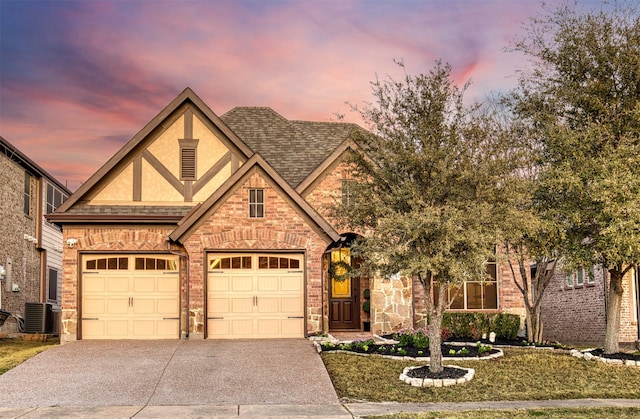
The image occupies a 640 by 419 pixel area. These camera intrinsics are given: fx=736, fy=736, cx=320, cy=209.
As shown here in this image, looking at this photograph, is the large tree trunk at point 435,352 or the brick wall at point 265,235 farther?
the brick wall at point 265,235

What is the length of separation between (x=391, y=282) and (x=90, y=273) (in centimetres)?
869

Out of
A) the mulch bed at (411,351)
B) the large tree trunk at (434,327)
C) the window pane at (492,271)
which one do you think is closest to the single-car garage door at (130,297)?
the mulch bed at (411,351)

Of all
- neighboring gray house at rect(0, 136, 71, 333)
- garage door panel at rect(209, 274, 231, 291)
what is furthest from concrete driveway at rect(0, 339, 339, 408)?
neighboring gray house at rect(0, 136, 71, 333)

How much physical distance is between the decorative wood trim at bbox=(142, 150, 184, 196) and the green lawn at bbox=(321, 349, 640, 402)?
744 centimetres

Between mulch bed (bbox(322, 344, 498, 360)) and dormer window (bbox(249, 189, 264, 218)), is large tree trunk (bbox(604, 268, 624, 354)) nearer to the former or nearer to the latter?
mulch bed (bbox(322, 344, 498, 360))

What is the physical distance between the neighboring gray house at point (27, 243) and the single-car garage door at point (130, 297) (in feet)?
16.1

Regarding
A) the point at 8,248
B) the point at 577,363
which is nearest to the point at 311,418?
the point at 577,363

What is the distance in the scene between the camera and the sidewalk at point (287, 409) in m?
11.7

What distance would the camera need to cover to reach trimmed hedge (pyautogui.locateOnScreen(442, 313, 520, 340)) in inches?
841

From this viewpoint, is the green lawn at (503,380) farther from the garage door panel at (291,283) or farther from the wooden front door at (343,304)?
the wooden front door at (343,304)

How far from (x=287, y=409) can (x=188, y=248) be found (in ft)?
29.1

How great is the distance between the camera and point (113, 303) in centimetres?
2062

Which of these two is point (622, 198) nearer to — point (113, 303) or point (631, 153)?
point (631, 153)

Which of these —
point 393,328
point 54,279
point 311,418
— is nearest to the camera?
point 311,418
